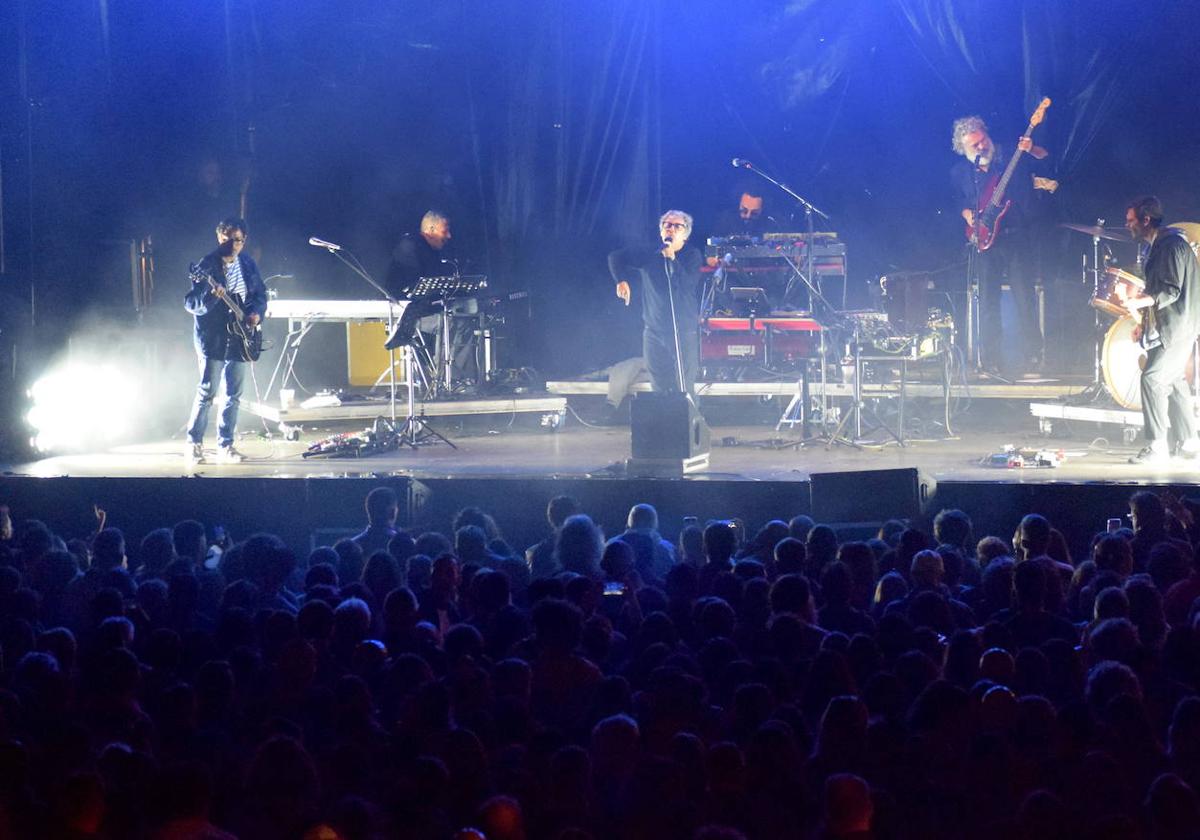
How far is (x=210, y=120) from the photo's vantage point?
14211 mm

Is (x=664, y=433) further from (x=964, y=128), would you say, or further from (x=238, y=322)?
(x=964, y=128)

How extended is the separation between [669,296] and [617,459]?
4.65 feet

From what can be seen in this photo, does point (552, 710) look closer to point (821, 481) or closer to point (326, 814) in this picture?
point (326, 814)

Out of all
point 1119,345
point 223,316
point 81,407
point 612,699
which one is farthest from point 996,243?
point 612,699

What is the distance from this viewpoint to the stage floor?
9867mm

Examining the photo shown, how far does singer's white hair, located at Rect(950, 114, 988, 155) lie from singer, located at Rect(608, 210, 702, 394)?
4.60m

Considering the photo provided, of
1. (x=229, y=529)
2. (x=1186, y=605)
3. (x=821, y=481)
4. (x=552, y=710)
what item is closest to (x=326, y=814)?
(x=552, y=710)

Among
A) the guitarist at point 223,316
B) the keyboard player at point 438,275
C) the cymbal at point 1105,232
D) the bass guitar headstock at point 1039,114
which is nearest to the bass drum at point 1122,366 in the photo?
the cymbal at point 1105,232

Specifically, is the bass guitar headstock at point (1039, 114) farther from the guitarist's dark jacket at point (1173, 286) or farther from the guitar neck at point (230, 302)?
the guitar neck at point (230, 302)

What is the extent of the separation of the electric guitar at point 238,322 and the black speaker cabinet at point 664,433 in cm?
308

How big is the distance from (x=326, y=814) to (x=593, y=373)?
38.7 ft

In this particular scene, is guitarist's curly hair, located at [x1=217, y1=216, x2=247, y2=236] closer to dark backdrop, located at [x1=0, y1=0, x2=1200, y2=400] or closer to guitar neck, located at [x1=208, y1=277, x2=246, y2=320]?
guitar neck, located at [x1=208, y1=277, x2=246, y2=320]

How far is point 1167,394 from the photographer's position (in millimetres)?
10133

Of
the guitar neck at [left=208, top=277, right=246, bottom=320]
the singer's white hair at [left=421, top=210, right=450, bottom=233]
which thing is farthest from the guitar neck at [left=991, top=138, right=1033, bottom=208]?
the guitar neck at [left=208, top=277, right=246, bottom=320]
